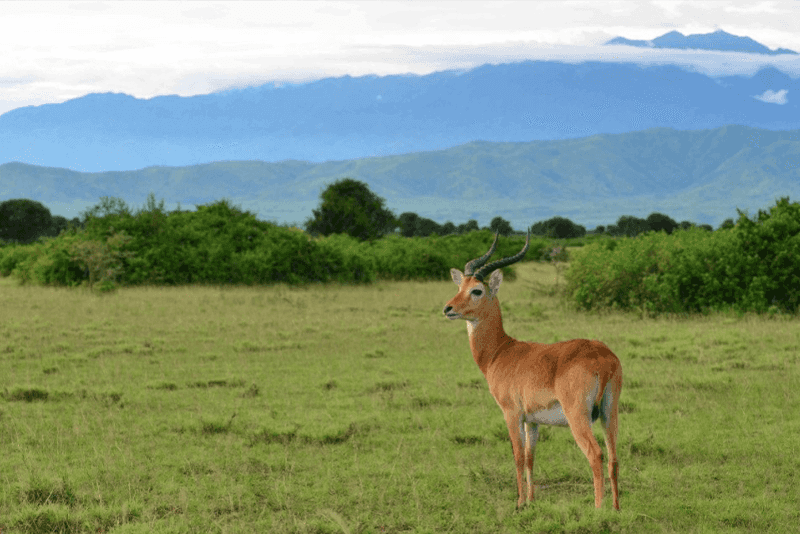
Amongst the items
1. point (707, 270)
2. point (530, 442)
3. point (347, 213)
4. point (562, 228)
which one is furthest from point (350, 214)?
point (530, 442)

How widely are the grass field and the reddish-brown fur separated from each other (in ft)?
2.60

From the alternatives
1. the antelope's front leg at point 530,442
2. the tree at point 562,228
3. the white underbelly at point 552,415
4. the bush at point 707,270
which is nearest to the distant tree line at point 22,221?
the tree at point 562,228

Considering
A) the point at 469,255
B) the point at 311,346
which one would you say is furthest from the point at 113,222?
the point at 311,346

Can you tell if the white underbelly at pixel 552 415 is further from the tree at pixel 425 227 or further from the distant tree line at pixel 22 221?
the distant tree line at pixel 22 221

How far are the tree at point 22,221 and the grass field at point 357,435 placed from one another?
72.3 metres

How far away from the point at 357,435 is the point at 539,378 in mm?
4603

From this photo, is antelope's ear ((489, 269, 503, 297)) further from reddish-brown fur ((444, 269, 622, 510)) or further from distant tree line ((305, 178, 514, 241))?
distant tree line ((305, 178, 514, 241))

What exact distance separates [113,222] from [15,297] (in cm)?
732

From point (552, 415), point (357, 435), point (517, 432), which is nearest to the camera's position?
point (552, 415)

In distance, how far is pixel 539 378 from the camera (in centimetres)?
605

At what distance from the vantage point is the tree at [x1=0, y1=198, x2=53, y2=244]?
276 feet

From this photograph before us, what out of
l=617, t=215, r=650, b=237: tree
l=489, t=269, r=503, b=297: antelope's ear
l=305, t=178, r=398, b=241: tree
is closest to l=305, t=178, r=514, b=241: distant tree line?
l=305, t=178, r=398, b=241: tree

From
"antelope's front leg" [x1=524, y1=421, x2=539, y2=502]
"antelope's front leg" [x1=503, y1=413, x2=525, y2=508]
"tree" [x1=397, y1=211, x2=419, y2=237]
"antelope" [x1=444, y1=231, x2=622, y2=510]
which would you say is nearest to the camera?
"antelope" [x1=444, y1=231, x2=622, y2=510]

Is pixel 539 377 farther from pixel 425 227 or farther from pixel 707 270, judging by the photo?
pixel 425 227
